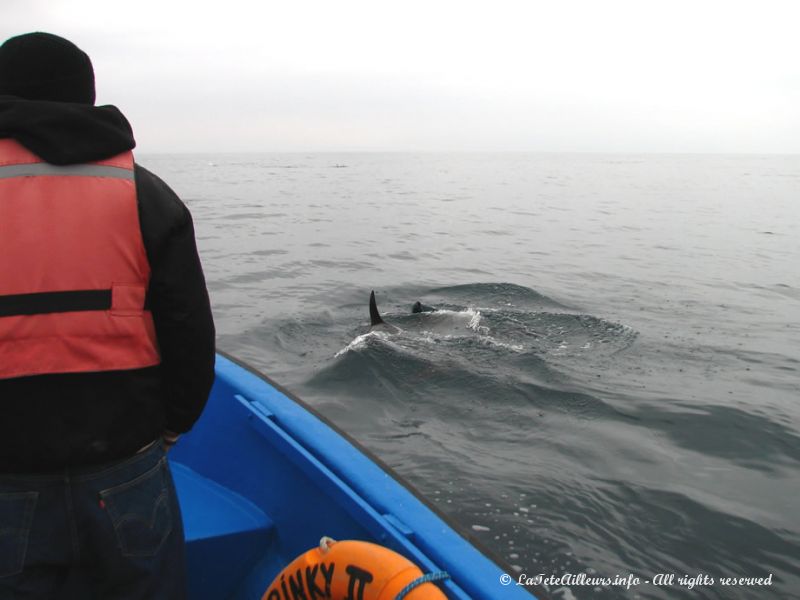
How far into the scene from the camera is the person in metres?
1.94

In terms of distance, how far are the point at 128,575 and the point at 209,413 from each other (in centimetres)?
228

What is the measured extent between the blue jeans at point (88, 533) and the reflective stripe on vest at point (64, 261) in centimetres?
37

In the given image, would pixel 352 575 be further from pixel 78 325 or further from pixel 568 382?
pixel 568 382

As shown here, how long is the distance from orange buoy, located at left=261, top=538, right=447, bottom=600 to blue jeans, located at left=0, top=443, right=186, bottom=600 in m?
0.50

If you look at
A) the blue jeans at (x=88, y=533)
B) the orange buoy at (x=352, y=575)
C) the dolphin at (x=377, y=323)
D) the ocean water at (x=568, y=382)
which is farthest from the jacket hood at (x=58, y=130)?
the dolphin at (x=377, y=323)

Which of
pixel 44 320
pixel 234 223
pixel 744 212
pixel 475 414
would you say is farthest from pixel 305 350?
pixel 744 212

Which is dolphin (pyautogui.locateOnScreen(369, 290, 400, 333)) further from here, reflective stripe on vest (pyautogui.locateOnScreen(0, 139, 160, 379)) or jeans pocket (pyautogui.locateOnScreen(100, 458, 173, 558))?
reflective stripe on vest (pyautogui.locateOnScreen(0, 139, 160, 379))

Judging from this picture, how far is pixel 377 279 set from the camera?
15312 millimetres

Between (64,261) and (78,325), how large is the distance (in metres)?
0.19

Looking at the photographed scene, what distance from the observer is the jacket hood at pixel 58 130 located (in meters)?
1.94

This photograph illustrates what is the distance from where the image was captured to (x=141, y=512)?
2.17 meters

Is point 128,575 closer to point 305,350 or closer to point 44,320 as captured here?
point 44,320

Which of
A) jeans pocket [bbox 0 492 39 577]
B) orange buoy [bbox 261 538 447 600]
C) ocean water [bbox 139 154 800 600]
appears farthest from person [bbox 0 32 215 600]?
ocean water [bbox 139 154 800 600]

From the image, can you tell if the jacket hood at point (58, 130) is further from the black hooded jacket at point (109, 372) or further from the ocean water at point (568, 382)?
the ocean water at point (568, 382)
